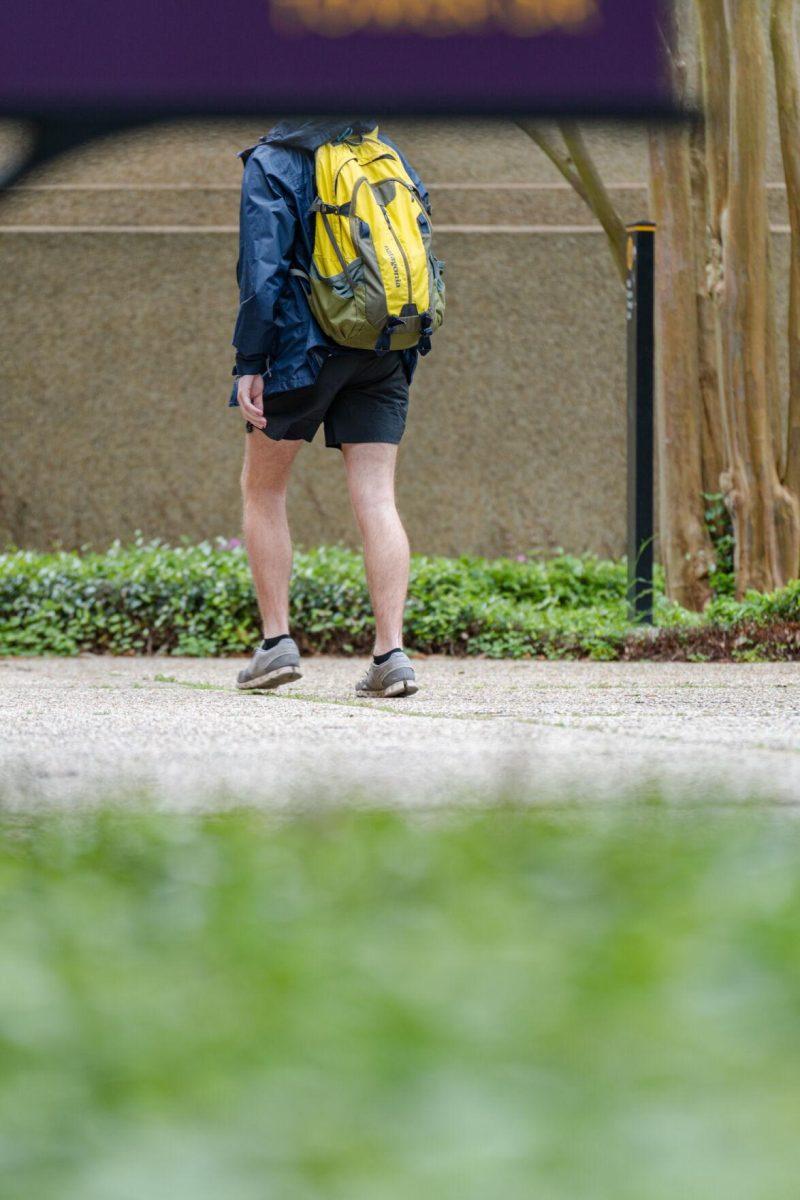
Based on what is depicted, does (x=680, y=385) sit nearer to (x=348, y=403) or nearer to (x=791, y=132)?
(x=791, y=132)

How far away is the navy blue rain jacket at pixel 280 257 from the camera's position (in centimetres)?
389

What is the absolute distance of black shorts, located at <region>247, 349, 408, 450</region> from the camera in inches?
159

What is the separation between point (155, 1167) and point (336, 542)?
8.03m

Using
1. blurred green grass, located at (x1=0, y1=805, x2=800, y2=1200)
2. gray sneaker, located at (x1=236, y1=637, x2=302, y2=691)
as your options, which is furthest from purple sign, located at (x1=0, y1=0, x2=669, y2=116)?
gray sneaker, located at (x1=236, y1=637, x2=302, y2=691)

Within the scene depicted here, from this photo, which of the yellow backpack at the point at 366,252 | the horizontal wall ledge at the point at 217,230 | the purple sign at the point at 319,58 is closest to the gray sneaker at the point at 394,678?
the yellow backpack at the point at 366,252

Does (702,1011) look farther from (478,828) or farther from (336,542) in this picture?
(336,542)

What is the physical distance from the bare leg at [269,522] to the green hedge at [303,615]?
1969mm

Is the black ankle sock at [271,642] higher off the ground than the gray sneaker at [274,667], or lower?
higher

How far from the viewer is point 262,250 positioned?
3889 millimetres

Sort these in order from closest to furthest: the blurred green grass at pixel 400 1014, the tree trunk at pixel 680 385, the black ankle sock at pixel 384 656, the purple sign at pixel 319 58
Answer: the blurred green grass at pixel 400 1014 → the purple sign at pixel 319 58 → the black ankle sock at pixel 384 656 → the tree trunk at pixel 680 385

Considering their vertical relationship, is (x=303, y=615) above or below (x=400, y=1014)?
below

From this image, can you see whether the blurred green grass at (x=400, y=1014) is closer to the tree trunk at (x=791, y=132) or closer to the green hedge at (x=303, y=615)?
the green hedge at (x=303, y=615)

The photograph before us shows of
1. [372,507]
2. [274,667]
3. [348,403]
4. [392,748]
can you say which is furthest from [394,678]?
[392,748]

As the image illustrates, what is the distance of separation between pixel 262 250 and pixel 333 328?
25 centimetres
